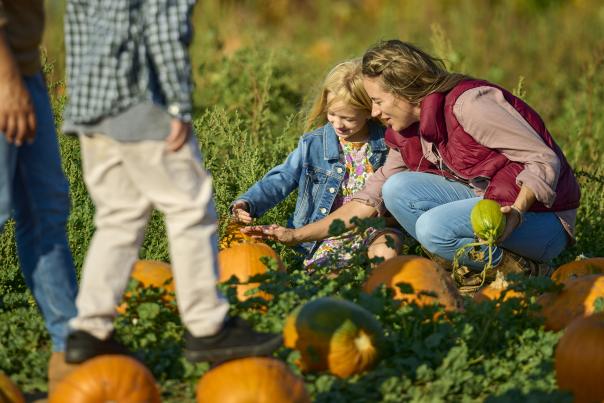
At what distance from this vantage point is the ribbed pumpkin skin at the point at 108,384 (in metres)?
2.75

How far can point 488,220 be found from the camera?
397cm

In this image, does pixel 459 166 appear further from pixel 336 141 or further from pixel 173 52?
pixel 173 52

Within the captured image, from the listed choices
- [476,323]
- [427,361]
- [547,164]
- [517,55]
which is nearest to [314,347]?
[427,361]

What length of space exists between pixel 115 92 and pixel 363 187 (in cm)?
225

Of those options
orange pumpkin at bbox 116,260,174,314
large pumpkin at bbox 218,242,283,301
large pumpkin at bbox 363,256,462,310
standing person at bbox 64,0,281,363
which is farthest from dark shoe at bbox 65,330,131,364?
large pumpkin at bbox 363,256,462,310

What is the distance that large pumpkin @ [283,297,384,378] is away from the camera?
3.14 m

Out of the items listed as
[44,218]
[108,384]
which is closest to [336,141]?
[44,218]

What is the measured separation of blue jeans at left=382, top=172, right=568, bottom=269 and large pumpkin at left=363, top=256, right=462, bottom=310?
73 cm

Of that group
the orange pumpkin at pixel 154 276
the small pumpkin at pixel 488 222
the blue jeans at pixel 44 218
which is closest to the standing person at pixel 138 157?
the blue jeans at pixel 44 218

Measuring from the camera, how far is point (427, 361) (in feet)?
10.7

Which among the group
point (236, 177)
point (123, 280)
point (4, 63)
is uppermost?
point (4, 63)

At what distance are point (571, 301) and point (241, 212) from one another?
154 cm

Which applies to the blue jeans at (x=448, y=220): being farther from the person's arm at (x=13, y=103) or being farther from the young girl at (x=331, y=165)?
the person's arm at (x=13, y=103)

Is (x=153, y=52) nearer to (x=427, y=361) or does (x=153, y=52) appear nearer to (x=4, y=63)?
(x=4, y=63)
